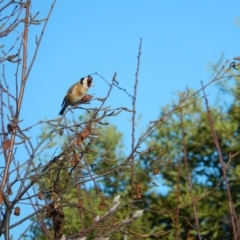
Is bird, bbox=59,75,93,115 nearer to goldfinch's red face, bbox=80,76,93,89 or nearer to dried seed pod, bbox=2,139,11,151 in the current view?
goldfinch's red face, bbox=80,76,93,89

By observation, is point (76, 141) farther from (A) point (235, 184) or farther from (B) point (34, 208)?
(A) point (235, 184)

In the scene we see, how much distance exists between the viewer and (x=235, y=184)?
11141 millimetres

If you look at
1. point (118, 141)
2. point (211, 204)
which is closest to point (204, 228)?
point (211, 204)

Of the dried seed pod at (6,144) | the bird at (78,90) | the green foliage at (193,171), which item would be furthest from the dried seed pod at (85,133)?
the green foliage at (193,171)

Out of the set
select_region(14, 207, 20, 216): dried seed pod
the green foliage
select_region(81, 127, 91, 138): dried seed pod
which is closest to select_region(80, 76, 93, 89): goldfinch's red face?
select_region(81, 127, 91, 138): dried seed pod

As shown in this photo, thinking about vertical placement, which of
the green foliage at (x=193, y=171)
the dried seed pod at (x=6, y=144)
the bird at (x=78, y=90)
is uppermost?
the green foliage at (x=193, y=171)

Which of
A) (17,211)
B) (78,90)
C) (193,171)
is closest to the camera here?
(17,211)

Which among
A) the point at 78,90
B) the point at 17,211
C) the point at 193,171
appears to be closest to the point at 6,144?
the point at 17,211

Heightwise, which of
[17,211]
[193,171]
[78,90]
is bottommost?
[17,211]

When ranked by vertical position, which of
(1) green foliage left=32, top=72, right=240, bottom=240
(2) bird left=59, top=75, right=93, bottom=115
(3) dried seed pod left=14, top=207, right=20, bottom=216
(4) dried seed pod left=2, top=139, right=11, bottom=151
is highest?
(1) green foliage left=32, top=72, right=240, bottom=240

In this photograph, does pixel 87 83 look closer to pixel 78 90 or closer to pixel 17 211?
pixel 78 90

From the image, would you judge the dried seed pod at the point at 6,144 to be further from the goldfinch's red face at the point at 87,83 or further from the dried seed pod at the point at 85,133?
the goldfinch's red face at the point at 87,83

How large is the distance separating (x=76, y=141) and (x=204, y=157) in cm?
914

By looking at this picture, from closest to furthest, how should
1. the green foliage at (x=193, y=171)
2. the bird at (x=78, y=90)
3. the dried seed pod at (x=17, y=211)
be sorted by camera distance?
1. the dried seed pod at (x=17, y=211)
2. the bird at (x=78, y=90)
3. the green foliage at (x=193, y=171)
